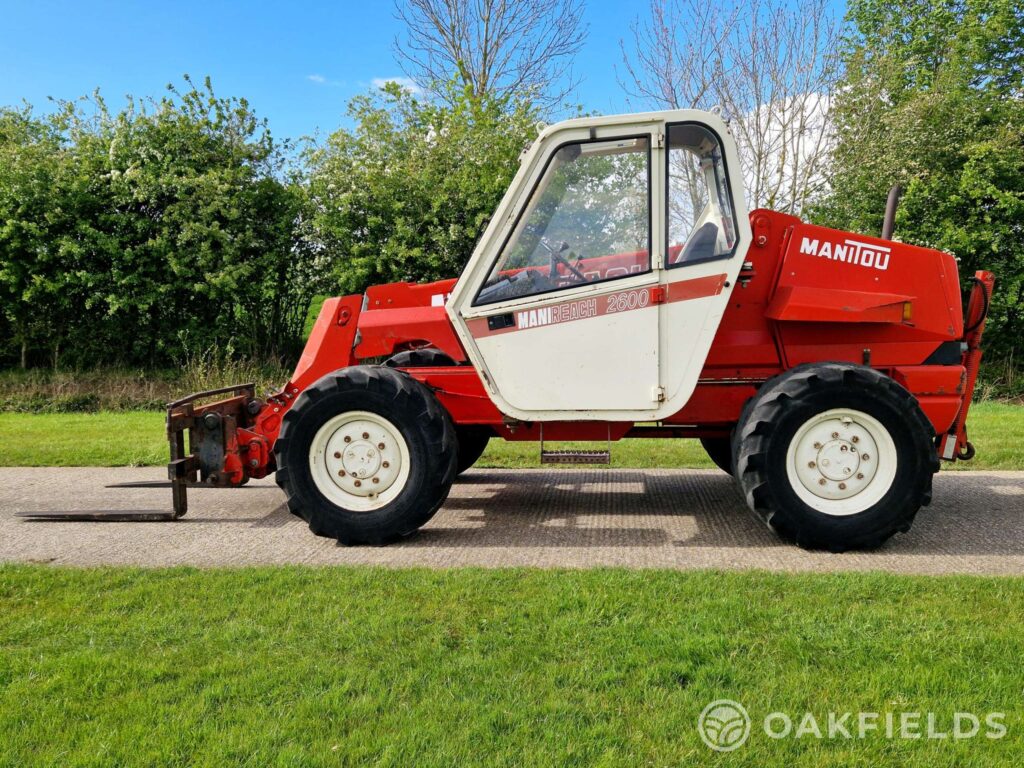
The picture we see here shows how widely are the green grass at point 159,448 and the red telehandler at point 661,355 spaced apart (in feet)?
8.49

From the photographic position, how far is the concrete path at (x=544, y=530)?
4.96 meters

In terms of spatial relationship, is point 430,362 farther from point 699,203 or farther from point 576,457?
point 699,203

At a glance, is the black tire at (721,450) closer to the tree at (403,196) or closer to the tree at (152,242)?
the tree at (403,196)

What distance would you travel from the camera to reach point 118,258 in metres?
12.7

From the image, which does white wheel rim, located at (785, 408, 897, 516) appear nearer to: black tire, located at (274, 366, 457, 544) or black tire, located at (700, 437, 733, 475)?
black tire, located at (700, 437, 733, 475)

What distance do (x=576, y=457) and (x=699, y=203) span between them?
1.92m

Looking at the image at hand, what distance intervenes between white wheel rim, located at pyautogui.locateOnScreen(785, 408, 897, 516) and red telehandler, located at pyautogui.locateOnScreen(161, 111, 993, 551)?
0.01 meters

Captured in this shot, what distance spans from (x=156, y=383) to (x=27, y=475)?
17.1 ft

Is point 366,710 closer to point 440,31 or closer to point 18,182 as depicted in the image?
point 18,182

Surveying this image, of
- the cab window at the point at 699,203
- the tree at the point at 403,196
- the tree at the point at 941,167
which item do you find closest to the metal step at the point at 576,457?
the cab window at the point at 699,203


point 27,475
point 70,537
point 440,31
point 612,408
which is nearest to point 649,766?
point 612,408

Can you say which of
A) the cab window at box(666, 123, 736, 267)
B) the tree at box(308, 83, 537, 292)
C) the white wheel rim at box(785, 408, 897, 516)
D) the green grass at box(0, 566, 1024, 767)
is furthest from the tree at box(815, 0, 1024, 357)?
the green grass at box(0, 566, 1024, 767)

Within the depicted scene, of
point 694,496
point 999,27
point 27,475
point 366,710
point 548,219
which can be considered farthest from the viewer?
point 999,27

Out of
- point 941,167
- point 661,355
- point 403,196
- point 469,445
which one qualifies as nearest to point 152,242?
point 403,196
